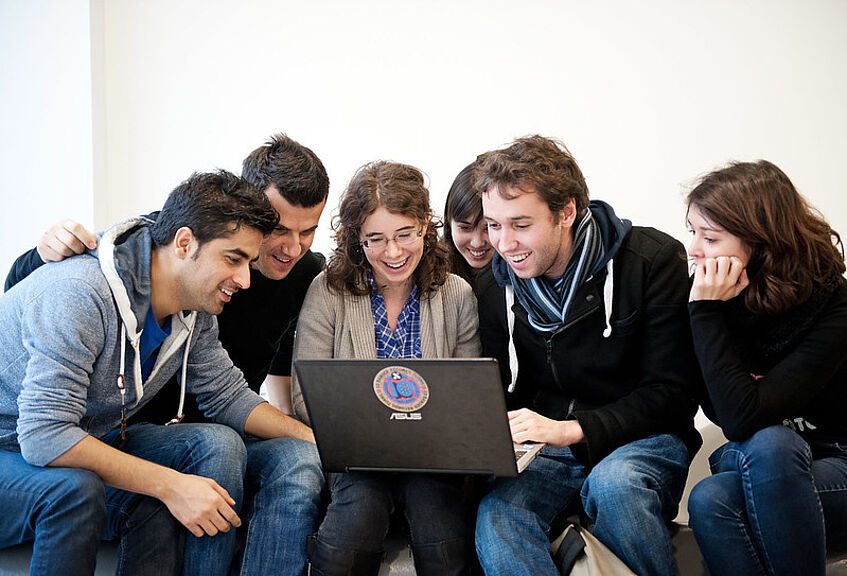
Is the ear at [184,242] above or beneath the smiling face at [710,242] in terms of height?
beneath

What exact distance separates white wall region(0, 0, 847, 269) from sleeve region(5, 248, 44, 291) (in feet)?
3.76

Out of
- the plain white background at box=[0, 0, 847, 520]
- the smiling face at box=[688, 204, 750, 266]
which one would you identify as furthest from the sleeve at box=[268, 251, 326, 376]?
the smiling face at box=[688, 204, 750, 266]

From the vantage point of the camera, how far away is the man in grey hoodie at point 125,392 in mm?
1350

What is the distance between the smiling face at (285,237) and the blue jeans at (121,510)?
16.9 inches

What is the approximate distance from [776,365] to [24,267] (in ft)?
5.10

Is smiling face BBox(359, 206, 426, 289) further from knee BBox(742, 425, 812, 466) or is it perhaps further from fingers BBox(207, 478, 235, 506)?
knee BBox(742, 425, 812, 466)

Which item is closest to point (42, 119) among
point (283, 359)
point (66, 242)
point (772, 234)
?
point (283, 359)

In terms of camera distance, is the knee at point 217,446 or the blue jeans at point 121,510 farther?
the knee at point 217,446

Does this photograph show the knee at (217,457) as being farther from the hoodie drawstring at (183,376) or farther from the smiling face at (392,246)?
the smiling face at (392,246)

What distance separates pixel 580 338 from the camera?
1658 mm

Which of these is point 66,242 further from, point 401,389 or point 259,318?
point 401,389

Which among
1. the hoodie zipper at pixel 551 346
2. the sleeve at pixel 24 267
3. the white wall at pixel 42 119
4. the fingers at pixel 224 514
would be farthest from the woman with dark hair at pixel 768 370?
the white wall at pixel 42 119

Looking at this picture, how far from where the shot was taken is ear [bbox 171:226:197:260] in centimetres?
154

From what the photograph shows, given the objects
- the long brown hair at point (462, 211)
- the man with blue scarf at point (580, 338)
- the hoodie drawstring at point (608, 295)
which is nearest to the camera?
the man with blue scarf at point (580, 338)
